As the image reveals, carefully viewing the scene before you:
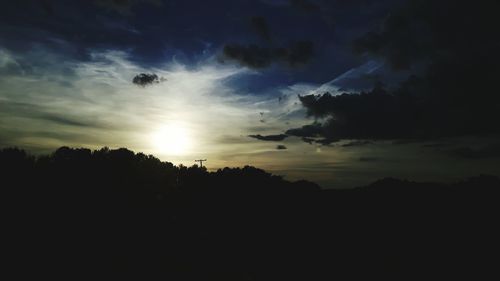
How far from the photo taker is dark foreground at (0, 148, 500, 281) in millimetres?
40000

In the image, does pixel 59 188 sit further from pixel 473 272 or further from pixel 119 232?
pixel 473 272

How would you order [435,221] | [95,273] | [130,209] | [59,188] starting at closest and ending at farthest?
[95,273]
[59,188]
[130,209]
[435,221]

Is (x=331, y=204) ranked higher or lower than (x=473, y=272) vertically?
higher

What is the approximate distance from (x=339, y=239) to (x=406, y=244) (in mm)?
9815

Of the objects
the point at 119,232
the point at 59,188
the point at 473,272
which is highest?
the point at 59,188

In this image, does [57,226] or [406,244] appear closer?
[57,226]

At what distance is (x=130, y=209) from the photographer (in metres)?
58.6

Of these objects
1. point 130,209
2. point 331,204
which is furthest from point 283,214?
point 130,209


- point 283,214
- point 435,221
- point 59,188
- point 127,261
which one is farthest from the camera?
point 283,214

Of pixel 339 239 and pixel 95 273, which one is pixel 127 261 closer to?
pixel 95 273

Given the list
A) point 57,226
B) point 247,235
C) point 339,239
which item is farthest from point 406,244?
point 57,226

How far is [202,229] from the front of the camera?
61844 millimetres

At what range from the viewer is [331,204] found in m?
99.6

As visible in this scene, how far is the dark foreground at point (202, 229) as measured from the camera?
40000mm
